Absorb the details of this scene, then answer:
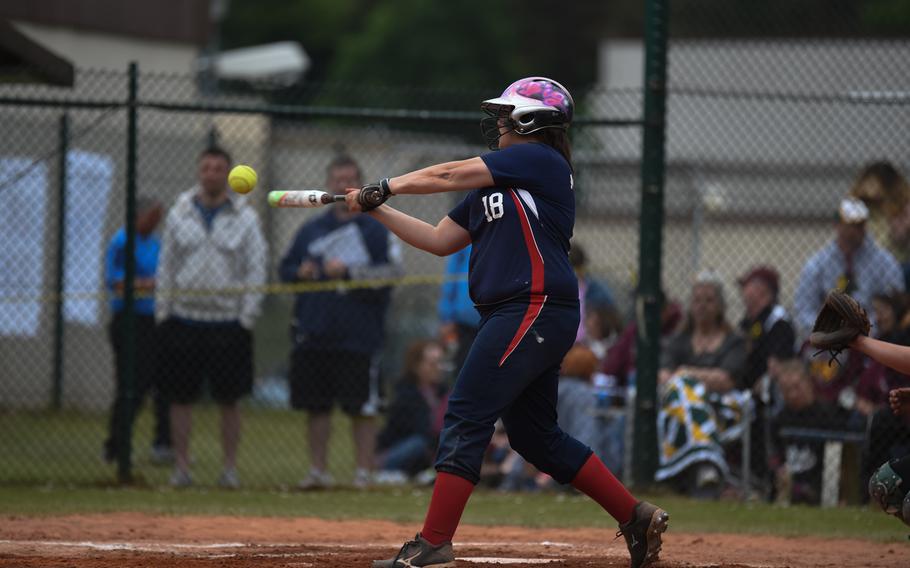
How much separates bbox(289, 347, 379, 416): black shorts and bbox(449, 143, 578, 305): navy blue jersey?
14.0ft

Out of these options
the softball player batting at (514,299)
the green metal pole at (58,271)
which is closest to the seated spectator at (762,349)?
the softball player batting at (514,299)

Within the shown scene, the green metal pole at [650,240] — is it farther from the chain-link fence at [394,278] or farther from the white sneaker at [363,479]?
the white sneaker at [363,479]

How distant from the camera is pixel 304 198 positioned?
575 cm

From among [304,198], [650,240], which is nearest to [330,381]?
[650,240]

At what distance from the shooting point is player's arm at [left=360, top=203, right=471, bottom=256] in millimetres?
5812

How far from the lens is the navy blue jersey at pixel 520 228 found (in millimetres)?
5598

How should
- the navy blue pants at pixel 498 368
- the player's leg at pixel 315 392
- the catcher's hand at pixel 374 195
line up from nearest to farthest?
the navy blue pants at pixel 498 368
the catcher's hand at pixel 374 195
the player's leg at pixel 315 392

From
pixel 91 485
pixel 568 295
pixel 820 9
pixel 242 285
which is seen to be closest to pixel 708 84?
pixel 820 9

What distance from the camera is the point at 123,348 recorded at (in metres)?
→ 9.44

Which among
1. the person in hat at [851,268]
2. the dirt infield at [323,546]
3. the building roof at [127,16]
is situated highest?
the building roof at [127,16]

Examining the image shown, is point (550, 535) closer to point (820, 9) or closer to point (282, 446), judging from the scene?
point (282, 446)

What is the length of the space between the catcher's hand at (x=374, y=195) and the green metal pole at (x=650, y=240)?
4.42m

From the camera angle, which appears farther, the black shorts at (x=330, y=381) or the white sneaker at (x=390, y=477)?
the white sneaker at (x=390, y=477)

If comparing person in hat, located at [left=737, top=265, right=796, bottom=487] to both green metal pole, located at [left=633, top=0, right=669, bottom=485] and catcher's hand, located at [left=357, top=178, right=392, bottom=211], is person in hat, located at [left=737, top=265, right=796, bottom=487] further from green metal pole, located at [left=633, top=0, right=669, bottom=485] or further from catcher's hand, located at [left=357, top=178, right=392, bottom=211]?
catcher's hand, located at [left=357, top=178, right=392, bottom=211]
